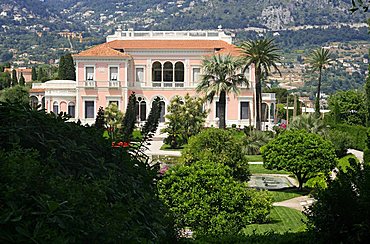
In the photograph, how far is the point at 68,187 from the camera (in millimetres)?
2879

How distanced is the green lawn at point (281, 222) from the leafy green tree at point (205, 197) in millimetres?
1147

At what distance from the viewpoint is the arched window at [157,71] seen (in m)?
52.9

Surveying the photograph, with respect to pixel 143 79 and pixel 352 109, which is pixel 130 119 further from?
pixel 143 79

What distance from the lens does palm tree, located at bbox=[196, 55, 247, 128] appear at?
120 ft

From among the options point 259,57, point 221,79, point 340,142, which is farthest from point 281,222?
point 259,57

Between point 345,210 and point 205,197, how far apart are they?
21.0 ft

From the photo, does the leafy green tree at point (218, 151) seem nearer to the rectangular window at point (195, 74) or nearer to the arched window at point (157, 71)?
the rectangular window at point (195, 74)

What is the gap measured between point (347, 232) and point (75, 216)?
3.92 metres

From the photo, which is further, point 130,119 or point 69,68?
point 69,68

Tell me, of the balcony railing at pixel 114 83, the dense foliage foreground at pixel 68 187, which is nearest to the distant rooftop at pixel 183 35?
the balcony railing at pixel 114 83

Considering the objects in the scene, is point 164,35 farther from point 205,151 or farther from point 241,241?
point 241,241

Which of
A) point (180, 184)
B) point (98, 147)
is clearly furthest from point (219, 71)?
point (98, 147)

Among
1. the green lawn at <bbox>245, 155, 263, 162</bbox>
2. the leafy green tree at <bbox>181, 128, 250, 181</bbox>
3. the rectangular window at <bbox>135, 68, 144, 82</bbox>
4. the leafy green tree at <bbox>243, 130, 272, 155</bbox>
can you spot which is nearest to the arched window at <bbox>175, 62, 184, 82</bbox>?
the rectangular window at <bbox>135, 68, 144, 82</bbox>

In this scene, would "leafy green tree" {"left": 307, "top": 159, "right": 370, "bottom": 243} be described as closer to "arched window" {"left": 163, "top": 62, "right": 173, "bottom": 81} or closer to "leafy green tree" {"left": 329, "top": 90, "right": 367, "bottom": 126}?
"leafy green tree" {"left": 329, "top": 90, "right": 367, "bottom": 126}
